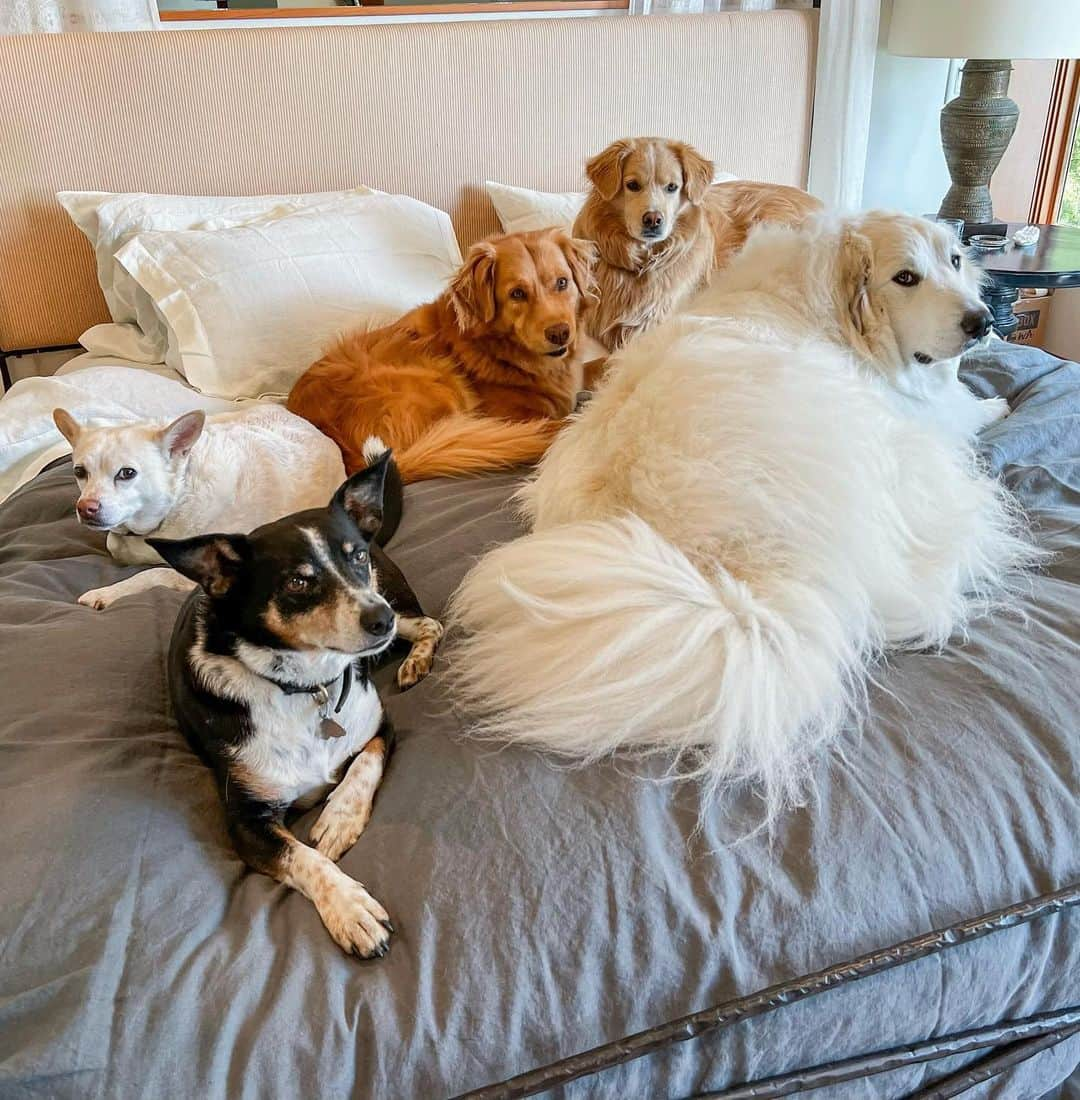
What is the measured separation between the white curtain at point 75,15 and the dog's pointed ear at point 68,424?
1.36 m

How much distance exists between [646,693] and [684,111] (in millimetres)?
2338

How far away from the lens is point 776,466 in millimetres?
1296

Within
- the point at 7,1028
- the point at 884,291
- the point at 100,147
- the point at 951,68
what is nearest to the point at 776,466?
the point at 884,291

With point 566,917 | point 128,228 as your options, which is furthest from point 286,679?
point 128,228

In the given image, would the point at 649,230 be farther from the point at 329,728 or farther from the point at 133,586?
the point at 329,728

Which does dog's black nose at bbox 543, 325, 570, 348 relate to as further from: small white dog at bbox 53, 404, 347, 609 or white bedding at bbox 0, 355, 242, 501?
white bedding at bbox 0, 355, 242, 501

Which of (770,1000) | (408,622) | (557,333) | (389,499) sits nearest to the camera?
(770,1000)

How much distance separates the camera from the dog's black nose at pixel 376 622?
104 cm

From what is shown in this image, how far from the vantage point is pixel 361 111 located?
253 centimetres

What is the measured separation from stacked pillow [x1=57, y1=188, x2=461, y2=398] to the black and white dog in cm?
106

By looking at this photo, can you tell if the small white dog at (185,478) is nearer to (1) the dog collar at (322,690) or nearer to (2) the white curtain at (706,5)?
(1) the dog collar at (322,690)

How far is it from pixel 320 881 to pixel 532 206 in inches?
80.5

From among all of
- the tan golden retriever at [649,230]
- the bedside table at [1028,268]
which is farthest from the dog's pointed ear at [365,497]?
the bedside table at [1028,268]

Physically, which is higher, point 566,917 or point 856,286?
point 856,286
